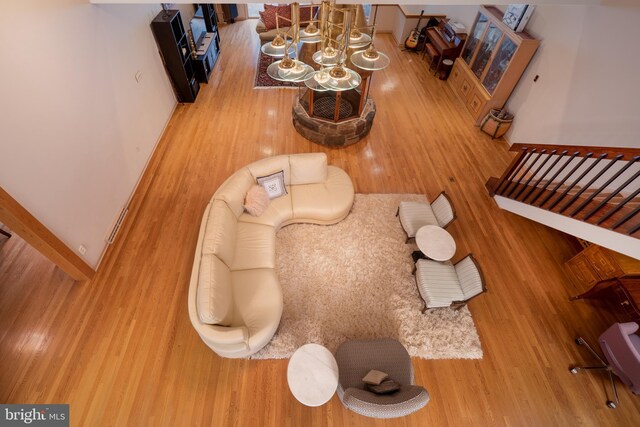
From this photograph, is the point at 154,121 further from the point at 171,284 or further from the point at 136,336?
the point at 136,336

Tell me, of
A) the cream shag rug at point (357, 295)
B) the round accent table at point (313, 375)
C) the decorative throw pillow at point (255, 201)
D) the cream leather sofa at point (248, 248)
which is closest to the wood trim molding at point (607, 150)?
the cream shag rug at point (357, 295)

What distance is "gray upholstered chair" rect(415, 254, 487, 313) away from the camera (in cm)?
303

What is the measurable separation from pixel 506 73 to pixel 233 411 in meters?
6.46

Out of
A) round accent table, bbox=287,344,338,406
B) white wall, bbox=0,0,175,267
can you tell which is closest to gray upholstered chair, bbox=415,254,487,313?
round accent table, bbox=287,344,338,406

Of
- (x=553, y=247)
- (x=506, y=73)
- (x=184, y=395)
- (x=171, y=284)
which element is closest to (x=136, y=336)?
(x=171, y=284)

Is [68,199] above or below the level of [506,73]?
below

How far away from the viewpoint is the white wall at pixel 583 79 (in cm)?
356

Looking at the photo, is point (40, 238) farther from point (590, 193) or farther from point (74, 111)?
point (590, 193)

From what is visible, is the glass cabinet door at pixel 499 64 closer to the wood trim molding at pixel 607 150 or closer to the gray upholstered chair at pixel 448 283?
the wood trim molding at pixel 607 150

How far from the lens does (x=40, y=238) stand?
9.19ft

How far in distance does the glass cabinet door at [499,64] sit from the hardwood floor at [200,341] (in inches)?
69.8

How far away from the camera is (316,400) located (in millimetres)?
2344

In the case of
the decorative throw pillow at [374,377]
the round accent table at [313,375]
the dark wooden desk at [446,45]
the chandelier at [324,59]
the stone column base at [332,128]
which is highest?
the chandelier at [324,59]

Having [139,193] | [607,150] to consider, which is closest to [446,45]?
[607,150]
